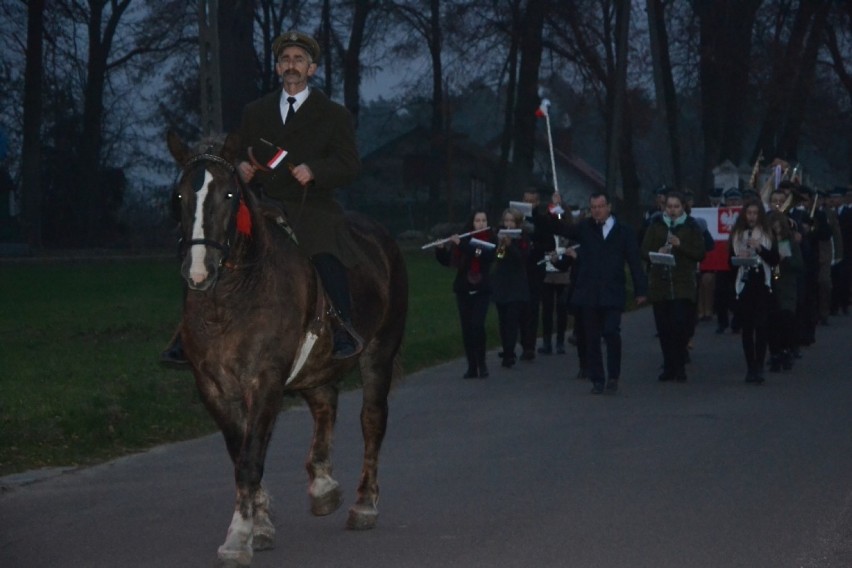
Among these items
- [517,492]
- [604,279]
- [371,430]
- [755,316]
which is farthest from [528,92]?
[371,430]

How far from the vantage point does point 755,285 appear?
16.0 m

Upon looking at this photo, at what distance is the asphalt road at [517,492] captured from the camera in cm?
735

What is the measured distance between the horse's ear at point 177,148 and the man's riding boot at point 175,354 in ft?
2.83

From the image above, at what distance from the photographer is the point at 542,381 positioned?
16031 mm

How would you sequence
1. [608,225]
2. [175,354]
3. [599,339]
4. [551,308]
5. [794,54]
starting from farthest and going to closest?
[794,54] → [551,308] → [608,225] → [599,339] → [175,354]

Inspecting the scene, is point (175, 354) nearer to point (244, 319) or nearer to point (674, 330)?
point (244, 319)

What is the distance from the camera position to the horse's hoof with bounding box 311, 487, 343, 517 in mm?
8133

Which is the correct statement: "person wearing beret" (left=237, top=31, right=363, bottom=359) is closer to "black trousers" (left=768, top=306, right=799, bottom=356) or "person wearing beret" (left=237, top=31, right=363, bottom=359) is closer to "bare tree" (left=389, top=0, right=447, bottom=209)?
"black trousers" (left=768, top=306, right=799, bottom=356)

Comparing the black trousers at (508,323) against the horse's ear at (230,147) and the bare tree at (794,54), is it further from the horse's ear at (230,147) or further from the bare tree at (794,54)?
the bare tree at (794,54)

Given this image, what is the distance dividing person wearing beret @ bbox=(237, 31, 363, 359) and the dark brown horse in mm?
196

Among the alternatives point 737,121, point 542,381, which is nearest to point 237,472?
point 542,381

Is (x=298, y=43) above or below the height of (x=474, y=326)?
above

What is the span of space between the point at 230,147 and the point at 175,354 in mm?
1068

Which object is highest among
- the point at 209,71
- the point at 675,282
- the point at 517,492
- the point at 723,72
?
the point at 723,72
